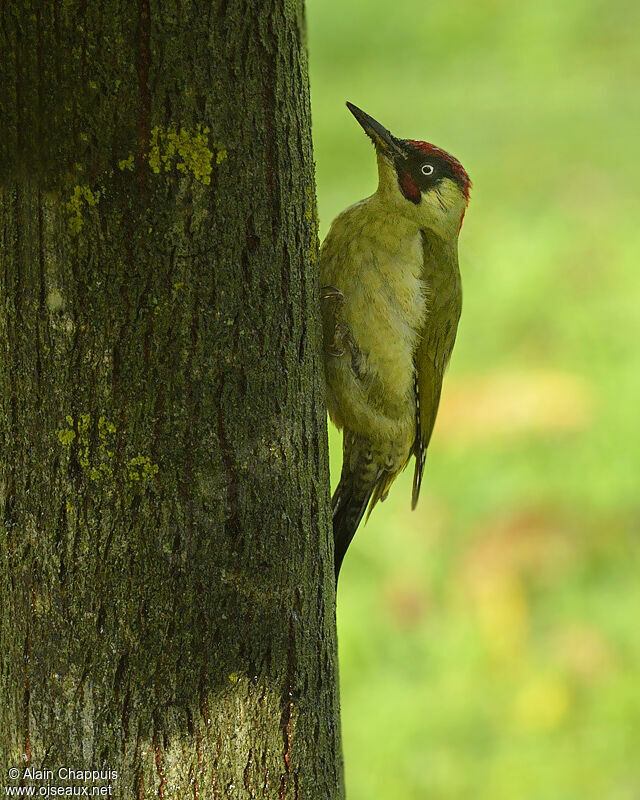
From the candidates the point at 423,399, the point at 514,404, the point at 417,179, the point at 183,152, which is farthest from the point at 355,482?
the point at 514,404

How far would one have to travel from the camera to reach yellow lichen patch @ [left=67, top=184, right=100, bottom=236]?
6.02 ft

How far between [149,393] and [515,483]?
4.30 metres

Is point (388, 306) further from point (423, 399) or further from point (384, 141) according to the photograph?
point (384, 141)

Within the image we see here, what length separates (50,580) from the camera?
6.31 feet

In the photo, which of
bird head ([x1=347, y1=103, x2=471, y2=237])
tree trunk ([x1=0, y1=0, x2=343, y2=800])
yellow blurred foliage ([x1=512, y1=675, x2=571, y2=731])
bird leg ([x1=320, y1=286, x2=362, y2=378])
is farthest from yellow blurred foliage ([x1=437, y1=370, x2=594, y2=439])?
tree trunk ([x1=0, y1=0, x2=343, y2=800])

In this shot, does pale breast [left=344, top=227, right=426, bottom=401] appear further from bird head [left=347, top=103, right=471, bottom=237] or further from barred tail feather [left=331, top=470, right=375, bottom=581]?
barred tail feather [left=331, top=470, right=375, bottom=581]

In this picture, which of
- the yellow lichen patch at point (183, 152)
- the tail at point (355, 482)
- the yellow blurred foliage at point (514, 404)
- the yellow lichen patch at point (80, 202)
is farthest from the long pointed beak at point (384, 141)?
the yellow blurred foliage at point (514, 404)

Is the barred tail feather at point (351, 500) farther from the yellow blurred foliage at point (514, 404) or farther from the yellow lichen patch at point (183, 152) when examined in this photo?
the yellow blurred foliage at point (514, 404)

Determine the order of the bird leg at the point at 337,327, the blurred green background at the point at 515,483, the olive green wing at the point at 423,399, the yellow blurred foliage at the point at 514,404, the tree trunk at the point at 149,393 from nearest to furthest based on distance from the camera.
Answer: the tree trunk at the point at 149,393 → the bird leg at the point at 337,327 → the olive green wing at the point at 423,399 → the blurred green background at the point at 515,483 → the yellow blurred foliage at the point at 514,404

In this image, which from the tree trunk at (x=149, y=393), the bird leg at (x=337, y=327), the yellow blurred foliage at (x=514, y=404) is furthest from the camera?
the yellow blurred foliage at (x=514, y=404)

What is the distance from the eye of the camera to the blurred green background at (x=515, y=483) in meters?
4.36

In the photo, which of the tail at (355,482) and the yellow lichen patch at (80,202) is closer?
the yellow lichen patch at (80,202)

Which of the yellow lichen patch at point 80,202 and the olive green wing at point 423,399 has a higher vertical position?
the yellow lichen patch at point 80,202

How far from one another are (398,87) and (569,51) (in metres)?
2.23
